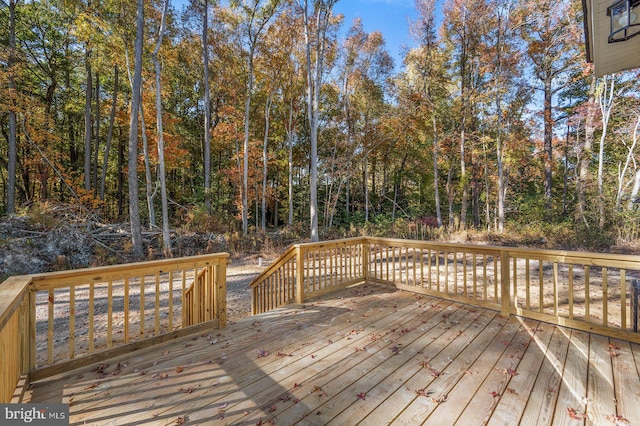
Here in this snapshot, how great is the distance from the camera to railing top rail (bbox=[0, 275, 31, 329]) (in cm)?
141

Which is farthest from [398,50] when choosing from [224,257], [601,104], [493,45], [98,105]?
[98,105]

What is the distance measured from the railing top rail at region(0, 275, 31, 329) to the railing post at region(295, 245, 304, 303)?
8.46 feet

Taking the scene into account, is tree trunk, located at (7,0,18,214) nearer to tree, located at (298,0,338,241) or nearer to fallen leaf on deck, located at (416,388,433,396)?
tree, located at (298,0,338,241)

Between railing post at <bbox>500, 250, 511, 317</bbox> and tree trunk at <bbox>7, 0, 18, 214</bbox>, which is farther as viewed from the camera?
tree trunk at <bbox>7, 0, 18, 214</bbox>

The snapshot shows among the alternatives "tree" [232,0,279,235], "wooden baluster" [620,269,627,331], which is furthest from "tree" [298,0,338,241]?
"wooden baluster" [620,269,627,331]

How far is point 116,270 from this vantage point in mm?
2328

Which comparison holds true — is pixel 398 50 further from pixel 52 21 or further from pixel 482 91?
pixel 52 21

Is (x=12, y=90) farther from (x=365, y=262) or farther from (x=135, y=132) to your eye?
(x=365, y=262)

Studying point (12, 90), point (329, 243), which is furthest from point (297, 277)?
point (12, 90)

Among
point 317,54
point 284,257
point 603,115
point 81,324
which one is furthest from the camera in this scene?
point 317,54

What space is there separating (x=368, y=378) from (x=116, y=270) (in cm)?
228

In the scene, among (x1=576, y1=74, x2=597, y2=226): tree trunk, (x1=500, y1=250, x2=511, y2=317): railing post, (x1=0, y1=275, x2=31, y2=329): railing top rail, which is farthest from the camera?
(x1=576, y1=74, x2=597, y2=226): tree trunk

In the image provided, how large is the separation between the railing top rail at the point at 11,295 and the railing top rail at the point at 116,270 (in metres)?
0.10

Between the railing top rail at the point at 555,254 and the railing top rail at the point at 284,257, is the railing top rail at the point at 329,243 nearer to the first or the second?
the railing top rail at the point at 284,257
